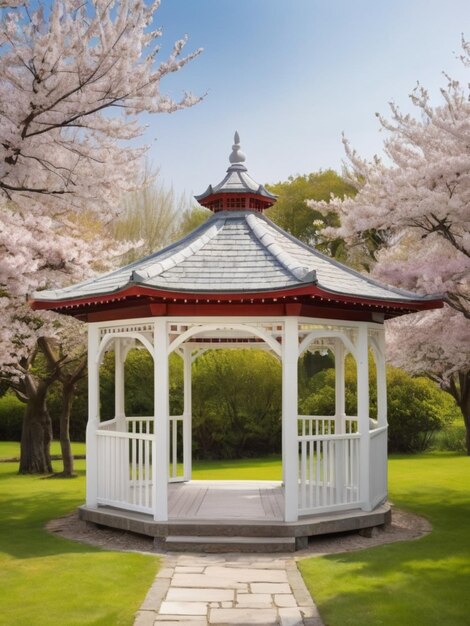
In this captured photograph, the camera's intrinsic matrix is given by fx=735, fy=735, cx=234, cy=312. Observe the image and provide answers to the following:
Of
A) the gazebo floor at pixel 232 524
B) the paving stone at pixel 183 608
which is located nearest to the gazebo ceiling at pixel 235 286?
the gazebo floor at pixel 232 524

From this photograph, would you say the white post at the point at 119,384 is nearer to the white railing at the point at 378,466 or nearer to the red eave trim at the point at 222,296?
the red eave trim at the point at 222,296

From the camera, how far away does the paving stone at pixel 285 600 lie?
621 cm

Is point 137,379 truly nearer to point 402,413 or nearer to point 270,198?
point 402,413

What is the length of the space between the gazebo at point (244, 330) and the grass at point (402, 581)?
0.83 meters

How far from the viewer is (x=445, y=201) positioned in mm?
10500

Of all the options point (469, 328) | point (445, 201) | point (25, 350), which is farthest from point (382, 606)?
point (25, 350)

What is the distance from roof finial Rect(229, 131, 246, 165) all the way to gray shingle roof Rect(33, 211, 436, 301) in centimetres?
125

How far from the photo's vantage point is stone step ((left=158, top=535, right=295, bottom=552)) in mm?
8180

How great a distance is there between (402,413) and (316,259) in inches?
467

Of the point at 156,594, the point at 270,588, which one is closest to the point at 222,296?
the point at 270,588

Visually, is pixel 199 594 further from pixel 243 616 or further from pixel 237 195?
pixel 237 195

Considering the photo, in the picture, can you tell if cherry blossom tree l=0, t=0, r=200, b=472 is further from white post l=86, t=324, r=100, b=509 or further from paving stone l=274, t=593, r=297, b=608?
paving stone l=274, t=593, r=297, b=608

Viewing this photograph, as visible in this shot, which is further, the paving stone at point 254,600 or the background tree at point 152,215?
the background tree at point 152,215

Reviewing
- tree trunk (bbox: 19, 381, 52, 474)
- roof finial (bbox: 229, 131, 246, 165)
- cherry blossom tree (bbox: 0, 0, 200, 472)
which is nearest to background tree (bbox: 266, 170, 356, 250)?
tree trunk (bbox: 19, 381, 52, 474)
